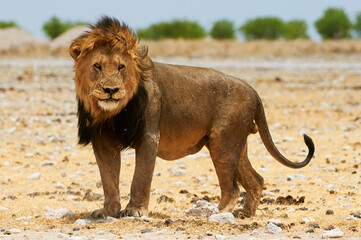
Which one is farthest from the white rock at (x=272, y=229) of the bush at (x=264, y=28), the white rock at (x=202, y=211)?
the bush at (x=264, y=28)

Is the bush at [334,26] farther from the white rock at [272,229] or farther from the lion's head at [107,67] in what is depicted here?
the white rock at [272,229]

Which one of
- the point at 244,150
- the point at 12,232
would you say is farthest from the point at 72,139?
the point at 12,232

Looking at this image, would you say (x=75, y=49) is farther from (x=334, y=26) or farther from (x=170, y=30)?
(x=170, y=30)

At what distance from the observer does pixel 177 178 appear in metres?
8.52

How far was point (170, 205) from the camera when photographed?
6.91m

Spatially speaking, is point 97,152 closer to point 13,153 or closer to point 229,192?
point 229,192

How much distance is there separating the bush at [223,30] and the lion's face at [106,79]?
77964 mm

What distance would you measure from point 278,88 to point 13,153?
1019 centimetres

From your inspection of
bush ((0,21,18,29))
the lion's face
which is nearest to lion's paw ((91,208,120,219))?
the lion's face

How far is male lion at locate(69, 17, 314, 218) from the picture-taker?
18.2 ft

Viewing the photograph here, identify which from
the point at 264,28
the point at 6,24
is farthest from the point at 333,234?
the point at 6,24

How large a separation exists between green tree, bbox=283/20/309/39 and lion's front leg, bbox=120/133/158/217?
2989 inches

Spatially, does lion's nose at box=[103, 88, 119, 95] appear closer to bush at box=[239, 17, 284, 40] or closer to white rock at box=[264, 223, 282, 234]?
white rock at box=[264, 223, 282, 234]

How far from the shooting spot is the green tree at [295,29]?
269ft
